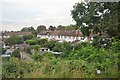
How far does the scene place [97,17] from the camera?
3.53 meters

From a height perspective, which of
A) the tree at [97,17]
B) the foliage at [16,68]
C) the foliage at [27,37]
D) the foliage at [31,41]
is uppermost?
the tree at [97,17]

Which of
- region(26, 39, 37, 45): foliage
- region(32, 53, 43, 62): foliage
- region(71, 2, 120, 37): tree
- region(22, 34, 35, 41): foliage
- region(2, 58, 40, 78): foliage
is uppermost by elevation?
region(71, 2, 120, 37): tree

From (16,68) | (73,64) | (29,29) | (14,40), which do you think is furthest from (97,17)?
(16,68)

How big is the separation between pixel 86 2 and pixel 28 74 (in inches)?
47.7

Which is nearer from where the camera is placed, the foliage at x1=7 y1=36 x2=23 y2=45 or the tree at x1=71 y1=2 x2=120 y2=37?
the foliage at x1=7 y1=36 x2=23 y2=45

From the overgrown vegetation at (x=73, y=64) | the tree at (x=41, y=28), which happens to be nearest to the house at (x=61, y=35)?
the tree at (x=41, y=28)

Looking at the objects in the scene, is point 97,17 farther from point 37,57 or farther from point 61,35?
point 37,57

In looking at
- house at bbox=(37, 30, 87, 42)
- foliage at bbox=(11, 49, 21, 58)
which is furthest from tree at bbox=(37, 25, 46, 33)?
foliage at bbox=(11, 49, 21, 58)

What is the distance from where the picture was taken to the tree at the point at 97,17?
346 centimetres

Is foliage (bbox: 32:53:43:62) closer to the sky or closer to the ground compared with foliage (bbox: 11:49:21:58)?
closer to the ground

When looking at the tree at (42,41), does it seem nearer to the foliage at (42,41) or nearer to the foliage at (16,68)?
the foliage at (42,41)

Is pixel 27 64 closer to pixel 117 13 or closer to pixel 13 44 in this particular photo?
pixel 13 44

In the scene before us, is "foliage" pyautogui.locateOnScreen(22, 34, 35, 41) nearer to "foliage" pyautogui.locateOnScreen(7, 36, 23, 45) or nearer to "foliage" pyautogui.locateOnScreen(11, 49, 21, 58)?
"foliage" pyautogui.locateOnScreen(7, 36, 23, 45)

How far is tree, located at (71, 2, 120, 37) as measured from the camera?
3457 millimetres
